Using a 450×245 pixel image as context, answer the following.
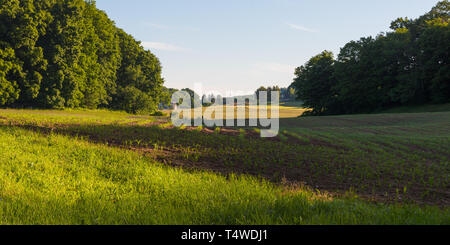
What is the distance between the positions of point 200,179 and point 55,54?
1501 inches

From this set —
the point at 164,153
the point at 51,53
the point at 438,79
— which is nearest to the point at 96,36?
the point at 51,53

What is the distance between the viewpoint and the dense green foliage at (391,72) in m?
47.8

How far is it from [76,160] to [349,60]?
6169 centimetres

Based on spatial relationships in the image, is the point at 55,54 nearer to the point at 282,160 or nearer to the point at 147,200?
the point at 282,160

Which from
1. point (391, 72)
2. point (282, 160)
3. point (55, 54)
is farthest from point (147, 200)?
point (391, 72)

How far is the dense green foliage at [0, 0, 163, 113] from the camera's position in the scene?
34.4 metres

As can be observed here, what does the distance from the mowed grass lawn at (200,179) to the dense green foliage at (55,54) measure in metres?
26.0

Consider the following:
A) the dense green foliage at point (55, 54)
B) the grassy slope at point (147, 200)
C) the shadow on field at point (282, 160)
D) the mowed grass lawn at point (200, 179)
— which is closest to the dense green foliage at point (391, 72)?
the mowed grass lawn at point (200, 179)

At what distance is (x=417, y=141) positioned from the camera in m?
17.1

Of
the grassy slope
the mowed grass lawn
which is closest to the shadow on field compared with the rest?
the mowed grass lawn

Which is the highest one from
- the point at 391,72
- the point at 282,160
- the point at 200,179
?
the point at 391,72

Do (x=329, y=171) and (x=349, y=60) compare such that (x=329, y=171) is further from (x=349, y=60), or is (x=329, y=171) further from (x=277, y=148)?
(x=349, y=60)

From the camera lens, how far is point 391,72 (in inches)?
2111

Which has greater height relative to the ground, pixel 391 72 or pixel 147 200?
pixel 391 72
